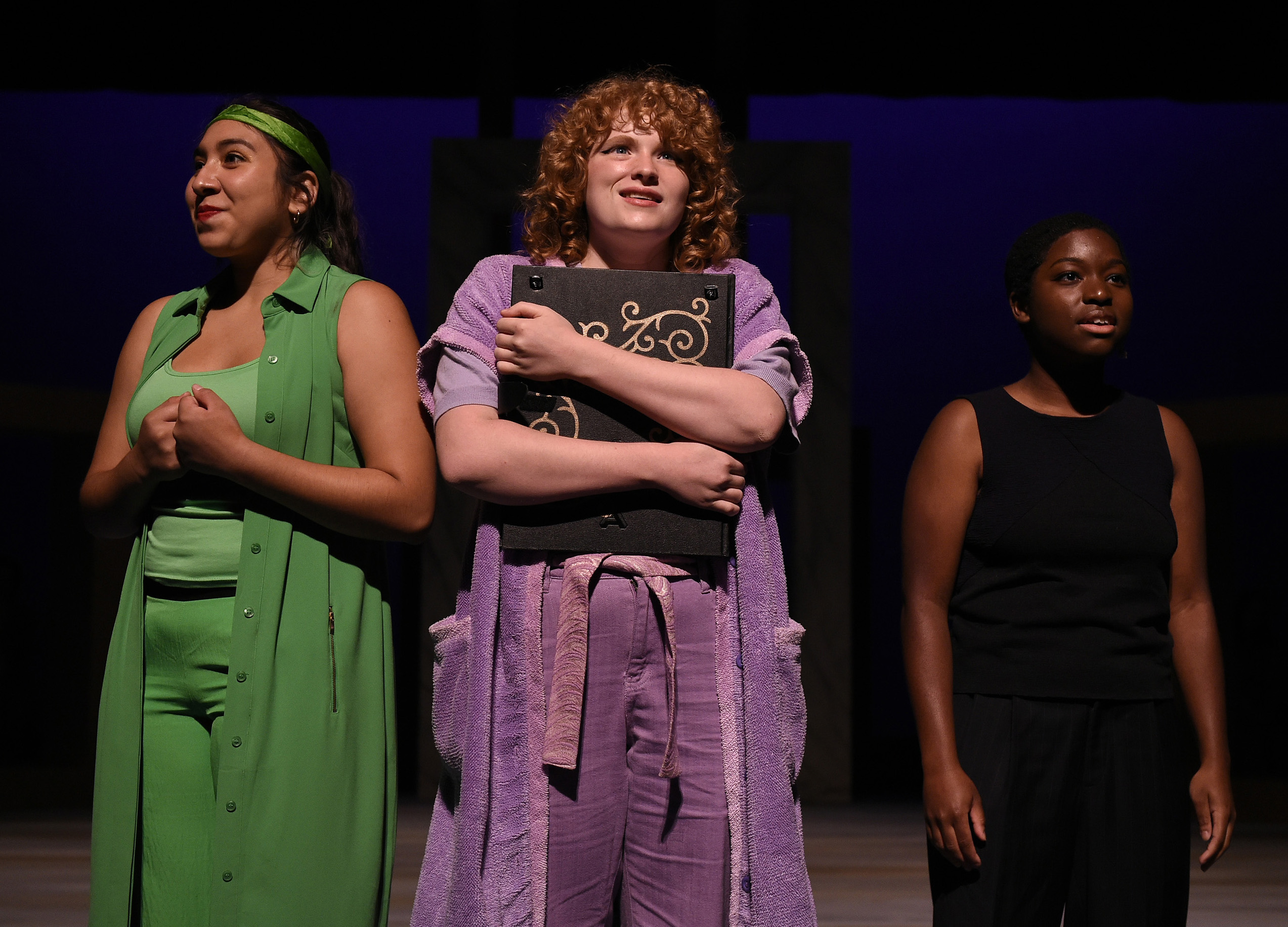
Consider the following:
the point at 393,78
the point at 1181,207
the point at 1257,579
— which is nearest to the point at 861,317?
the point at 1181,207

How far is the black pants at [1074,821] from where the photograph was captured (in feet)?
5.53

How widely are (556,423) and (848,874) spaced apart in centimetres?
256

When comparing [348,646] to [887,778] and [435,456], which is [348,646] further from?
[887,778]

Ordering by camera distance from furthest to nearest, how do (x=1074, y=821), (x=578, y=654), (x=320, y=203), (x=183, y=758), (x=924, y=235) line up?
(x=924, y=235) → (x=320, y=203) → (x=1074, y=821) → (x=183, y=758) → (x=578, y=654)

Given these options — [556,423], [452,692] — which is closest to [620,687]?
[452,692]

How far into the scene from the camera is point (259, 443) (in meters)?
1.62

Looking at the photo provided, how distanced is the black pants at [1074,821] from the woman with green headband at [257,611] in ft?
2.52

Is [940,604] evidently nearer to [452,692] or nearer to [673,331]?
[673,331]

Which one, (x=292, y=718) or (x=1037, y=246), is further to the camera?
(x=1037, y=246)

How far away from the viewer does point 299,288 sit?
68.4 inches

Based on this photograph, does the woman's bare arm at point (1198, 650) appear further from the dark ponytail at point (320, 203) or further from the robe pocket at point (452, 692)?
the dark ponytail at point (320, 203)

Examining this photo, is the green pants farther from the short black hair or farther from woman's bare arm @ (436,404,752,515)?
the short black hair

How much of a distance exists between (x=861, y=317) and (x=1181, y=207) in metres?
1.98

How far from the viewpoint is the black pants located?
1.69 meters
